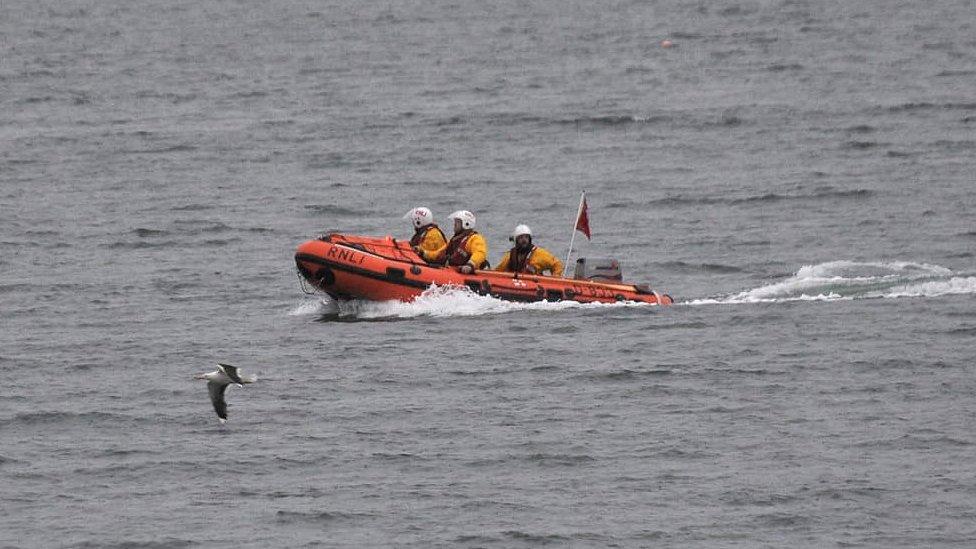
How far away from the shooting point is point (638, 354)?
75.0ft

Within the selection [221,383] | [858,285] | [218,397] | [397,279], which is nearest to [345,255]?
[397,279]

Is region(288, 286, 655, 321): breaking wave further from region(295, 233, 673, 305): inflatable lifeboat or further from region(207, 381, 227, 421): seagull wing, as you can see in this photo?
region(207, 381, 227, 421): seagull wing

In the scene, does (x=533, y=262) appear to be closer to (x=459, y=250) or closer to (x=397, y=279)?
(x=459, y=250)

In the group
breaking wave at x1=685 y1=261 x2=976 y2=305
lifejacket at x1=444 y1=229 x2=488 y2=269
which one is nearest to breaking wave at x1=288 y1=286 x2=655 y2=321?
lifejacket at x1=444 y1=229 x2=488 y2=269

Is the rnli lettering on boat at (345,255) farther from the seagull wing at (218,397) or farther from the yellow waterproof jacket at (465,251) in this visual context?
the seagull wing at (218,397)

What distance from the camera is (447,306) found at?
83.4 ft

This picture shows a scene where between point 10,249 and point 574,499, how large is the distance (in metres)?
16.6

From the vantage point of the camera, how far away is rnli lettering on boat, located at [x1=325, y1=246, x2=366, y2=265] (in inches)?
995

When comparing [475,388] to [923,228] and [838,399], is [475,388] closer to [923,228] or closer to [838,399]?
[838,399]

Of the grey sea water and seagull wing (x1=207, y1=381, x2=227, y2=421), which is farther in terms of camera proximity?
the grey sea water

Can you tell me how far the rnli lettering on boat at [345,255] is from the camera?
82.9 ft

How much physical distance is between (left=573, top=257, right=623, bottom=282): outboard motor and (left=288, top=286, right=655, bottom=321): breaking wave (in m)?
0.53

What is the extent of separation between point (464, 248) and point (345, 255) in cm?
162

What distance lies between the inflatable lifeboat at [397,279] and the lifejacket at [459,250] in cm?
26
